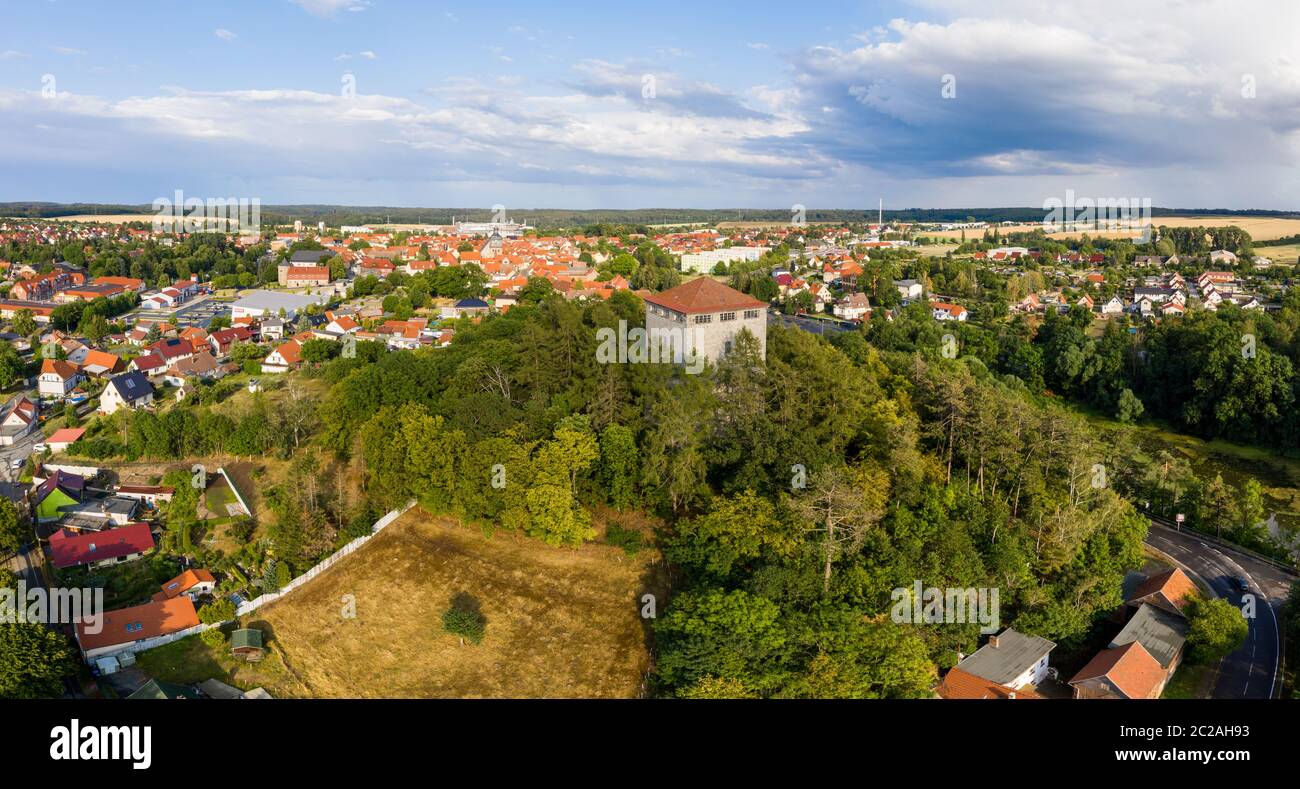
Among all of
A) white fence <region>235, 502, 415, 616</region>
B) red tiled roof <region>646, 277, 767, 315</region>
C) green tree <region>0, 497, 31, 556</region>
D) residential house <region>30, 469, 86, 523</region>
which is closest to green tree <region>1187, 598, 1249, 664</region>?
red tiled roof <region>646, 277, 767, 315</region>

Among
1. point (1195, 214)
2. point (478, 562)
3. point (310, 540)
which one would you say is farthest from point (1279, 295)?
point (1195, 214)

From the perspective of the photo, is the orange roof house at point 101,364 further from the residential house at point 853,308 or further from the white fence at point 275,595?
the residential house at point 853,308

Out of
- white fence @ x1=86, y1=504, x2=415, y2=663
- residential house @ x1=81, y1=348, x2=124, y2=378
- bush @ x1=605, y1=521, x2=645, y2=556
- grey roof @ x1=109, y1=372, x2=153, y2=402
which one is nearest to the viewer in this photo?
white fence @ x1=86, y1=504, x2=415, y2=663

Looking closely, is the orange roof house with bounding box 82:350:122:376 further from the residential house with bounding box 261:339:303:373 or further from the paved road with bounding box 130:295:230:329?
the paved road with bounding box 130:295:230:329

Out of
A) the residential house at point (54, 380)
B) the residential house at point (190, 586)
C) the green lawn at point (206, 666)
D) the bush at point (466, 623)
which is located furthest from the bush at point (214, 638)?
the residential house at point (54, 380)

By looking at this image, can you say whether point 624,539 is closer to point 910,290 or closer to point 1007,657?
point 1007,657

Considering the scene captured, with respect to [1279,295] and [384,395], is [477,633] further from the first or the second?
[1279,295]
